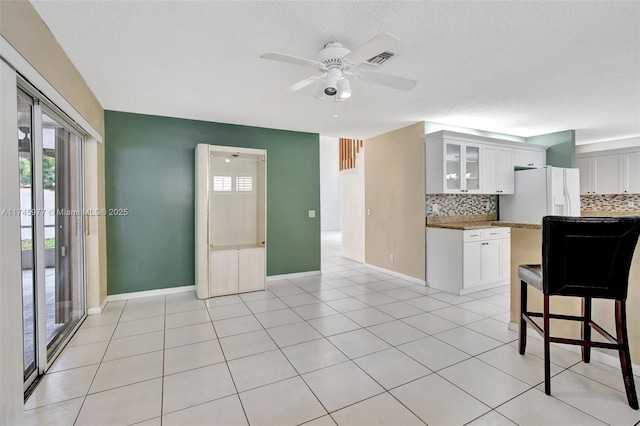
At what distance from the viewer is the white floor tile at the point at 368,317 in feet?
10.6

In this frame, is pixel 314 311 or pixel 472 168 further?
pixel 472 168

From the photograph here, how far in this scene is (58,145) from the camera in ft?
8.98

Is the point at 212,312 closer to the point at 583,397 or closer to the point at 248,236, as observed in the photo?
the point at 248,236

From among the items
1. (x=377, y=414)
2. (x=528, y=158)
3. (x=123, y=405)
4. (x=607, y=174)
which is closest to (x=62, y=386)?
(x=123, y=405)

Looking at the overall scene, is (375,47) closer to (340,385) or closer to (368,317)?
(340,385)

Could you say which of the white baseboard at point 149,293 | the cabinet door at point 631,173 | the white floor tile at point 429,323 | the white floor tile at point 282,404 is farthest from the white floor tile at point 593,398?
the cabinet door at point 631,173

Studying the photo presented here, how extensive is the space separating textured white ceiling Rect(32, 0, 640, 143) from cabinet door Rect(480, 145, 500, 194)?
722 mm

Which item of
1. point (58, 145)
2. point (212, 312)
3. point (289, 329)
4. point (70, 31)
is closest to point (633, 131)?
point (289, 329)

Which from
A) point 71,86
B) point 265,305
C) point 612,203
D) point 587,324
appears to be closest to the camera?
point 587,324

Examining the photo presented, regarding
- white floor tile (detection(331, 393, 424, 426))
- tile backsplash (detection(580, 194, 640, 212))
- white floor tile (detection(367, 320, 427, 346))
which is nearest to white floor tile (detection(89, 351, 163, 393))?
white floor tile (detection(331, 393, 424, 426))

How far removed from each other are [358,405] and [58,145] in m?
3.25

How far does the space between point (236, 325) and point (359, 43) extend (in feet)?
9.32

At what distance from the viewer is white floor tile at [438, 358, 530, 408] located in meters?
1.98

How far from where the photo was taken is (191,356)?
2535 millimetres
